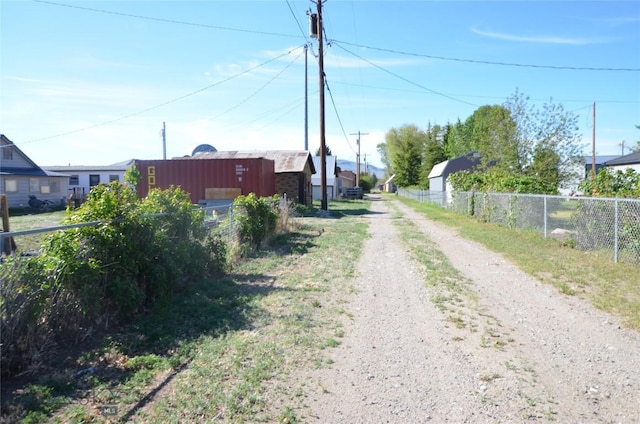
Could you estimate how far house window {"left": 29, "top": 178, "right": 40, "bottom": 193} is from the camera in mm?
32594

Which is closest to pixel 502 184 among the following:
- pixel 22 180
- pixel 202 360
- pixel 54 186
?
pixel 202 360

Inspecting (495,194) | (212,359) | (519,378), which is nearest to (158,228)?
(212,359)

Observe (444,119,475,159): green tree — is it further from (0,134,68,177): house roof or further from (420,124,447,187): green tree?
(0,134,68,177): house roof

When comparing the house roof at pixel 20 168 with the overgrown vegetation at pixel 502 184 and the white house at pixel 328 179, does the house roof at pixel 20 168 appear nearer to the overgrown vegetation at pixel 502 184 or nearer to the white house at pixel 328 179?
the white house at pixel 328 179

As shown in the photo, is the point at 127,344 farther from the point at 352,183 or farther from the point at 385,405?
the point at 352,183

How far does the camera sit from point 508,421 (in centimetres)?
332

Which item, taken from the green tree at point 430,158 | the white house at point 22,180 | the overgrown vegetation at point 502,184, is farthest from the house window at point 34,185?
the green tree at point 430,158

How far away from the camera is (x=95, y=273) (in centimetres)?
484

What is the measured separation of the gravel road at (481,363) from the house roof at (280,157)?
2443 centimetres

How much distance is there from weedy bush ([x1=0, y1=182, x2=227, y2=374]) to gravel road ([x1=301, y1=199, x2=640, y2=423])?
2.51m

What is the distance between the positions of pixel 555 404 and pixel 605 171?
375 inches

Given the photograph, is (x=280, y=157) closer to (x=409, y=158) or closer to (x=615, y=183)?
(x=615, y=183)

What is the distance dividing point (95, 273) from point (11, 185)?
3201 cm

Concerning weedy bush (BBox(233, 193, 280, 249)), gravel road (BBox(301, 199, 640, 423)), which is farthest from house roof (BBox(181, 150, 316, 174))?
gravel road (BBox(301, 199, 640, 423))
